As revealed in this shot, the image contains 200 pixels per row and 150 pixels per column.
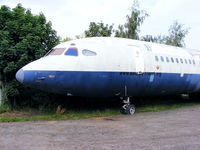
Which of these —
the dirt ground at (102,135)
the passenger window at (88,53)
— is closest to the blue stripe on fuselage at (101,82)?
the passenger window at (88,53)

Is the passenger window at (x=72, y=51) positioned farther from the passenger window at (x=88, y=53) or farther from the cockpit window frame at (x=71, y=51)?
the passenger window at (x=88, y=53)

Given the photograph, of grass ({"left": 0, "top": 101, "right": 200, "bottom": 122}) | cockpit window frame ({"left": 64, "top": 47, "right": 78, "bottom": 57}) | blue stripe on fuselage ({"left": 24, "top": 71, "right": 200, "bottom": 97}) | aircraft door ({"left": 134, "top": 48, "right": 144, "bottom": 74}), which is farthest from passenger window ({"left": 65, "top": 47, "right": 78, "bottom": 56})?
aircraft door ({"left": 134, "top": 48, "right": 144, "bottom": 74})

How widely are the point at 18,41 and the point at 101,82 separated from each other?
18.1ft

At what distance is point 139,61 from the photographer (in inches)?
550

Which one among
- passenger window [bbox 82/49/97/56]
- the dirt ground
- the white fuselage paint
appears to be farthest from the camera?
passenger window [bbox 82/49/97/56]

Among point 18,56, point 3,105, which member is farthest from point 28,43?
point 3,105

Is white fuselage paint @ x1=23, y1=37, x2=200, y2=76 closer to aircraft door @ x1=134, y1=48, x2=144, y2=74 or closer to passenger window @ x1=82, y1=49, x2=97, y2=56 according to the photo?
aircraft door @ x1=134, y1=48, x2=144, y2=74

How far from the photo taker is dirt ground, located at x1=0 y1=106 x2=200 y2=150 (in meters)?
7.03

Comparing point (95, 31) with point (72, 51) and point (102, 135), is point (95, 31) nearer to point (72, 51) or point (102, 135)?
point (72, 51)

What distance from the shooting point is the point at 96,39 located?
13609 mm

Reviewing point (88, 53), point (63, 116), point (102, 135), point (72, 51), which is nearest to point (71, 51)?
point (72, 51)

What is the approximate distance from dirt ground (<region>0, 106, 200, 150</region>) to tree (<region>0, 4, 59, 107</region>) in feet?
14.5

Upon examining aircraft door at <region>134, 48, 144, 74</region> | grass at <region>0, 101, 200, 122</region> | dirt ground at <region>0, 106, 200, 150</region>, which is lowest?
grass at <region>0, 101, 200, 122</region>

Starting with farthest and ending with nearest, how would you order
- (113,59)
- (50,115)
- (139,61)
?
(139,61), (113,59), (50,115)
